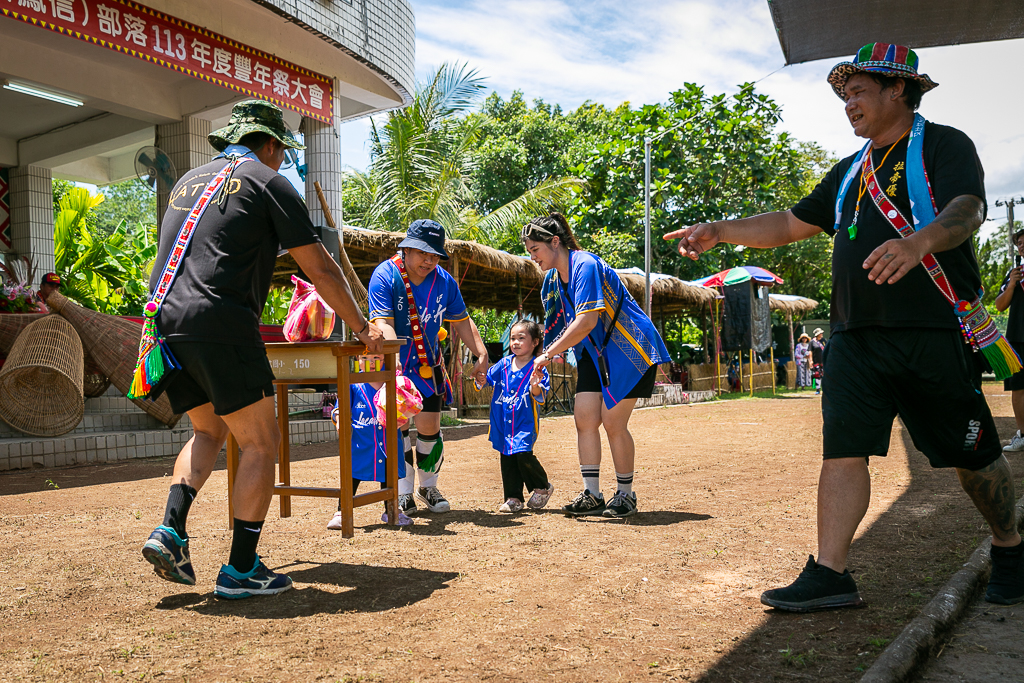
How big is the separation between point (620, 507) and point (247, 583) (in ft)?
7.81

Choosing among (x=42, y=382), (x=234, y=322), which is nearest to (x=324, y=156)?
(x=42, y=382)

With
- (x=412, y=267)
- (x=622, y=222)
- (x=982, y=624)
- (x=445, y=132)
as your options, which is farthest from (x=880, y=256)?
(x=445, y=132)

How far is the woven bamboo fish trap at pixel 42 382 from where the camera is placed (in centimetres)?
772

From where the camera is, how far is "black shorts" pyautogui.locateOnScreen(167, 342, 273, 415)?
10.3ft

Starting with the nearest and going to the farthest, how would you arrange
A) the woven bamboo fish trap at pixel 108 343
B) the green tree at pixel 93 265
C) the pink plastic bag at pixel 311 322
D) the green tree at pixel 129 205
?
the pink plastic bag at pixel 311 322 → the woven bamboo fish trap at pixel 108 343 → the green tree at pixel 93 265 → the green tree at pixel 129 205

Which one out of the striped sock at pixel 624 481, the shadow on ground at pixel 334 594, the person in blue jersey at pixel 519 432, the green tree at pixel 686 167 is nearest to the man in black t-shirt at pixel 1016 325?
the striped sock at pixel 624 481

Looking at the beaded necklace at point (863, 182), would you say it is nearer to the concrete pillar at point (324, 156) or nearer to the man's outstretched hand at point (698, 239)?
the man's outstretched hand at point (698, 239)

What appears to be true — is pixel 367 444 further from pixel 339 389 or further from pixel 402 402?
pixel 339 389

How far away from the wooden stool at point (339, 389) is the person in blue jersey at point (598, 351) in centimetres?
110

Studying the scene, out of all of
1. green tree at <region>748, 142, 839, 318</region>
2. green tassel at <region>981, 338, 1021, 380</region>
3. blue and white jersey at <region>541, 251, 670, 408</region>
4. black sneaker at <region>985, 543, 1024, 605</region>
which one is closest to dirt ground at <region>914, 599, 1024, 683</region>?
black sneaker at <region>985, 543, 1024, 605</region>

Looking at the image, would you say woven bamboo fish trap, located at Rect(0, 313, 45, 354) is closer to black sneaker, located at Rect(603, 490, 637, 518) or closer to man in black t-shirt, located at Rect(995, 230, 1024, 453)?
black sneaker, located at Rect(603, 490, 637, 518)

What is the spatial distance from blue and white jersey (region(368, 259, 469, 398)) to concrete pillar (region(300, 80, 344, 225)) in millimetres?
6739

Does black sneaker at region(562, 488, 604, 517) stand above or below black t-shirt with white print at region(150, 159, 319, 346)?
below

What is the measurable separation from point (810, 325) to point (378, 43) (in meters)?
29.7
